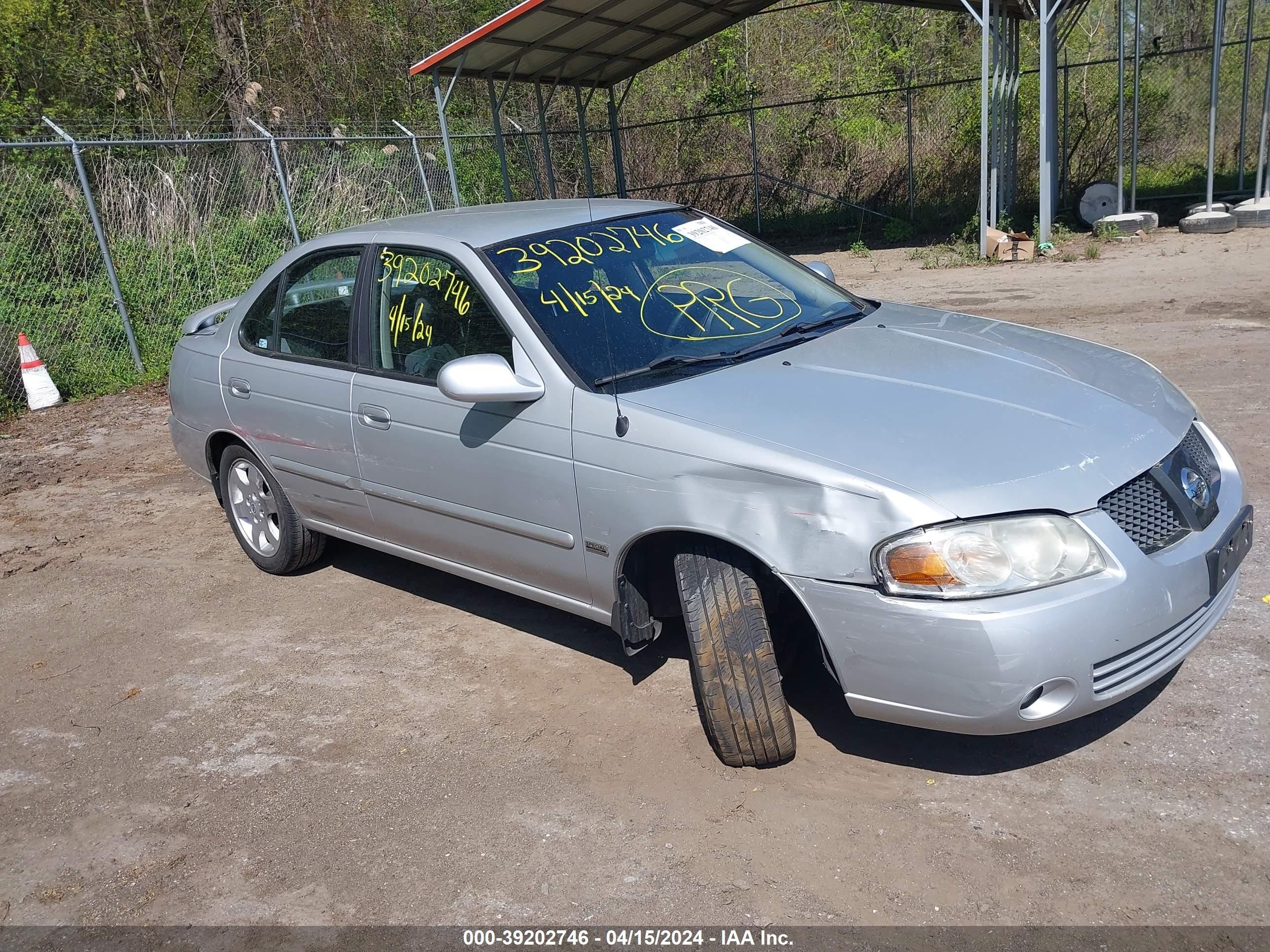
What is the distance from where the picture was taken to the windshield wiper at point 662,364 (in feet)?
11.7

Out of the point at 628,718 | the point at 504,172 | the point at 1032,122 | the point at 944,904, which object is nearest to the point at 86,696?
the point at 628,718

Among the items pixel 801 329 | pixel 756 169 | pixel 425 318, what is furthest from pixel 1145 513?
pixel 756 169

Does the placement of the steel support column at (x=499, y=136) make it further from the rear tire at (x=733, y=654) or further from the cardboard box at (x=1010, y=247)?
the rear tire at (x=733, y=654)

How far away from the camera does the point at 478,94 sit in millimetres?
23719

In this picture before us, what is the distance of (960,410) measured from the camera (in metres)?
3.18

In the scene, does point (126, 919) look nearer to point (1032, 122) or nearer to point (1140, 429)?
point (1140, 429)

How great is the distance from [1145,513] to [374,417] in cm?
289

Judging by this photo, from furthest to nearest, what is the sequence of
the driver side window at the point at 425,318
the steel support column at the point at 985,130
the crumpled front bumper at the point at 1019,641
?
the steel support column at the point at 985,130 → the driver side window at the point at 425,318 → the crumpled front bumper at the point at 1019,641

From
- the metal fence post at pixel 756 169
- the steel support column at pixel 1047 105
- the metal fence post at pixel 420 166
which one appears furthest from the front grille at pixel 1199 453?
the metal fence post at pixel 756 169

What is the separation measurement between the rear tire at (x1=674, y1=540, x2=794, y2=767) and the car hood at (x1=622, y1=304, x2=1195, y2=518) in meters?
0.44

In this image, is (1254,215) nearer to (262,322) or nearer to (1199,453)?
(1199,453)

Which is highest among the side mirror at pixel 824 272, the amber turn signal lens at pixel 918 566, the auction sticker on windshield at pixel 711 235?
the auction sticker on windshield at pixel 711 235

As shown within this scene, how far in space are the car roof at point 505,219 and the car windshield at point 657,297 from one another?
0.22 feet

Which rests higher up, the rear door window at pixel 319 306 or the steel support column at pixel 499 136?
the steel support column at pixel 499 136
